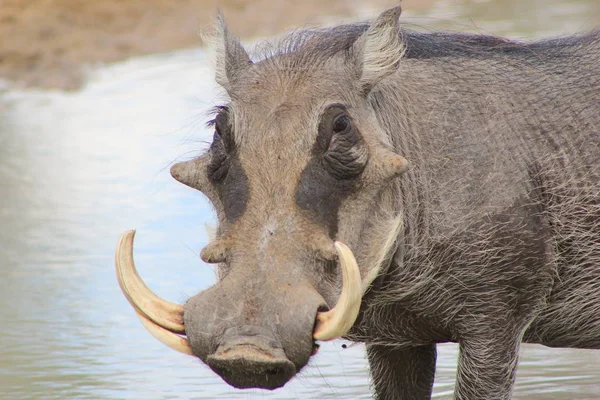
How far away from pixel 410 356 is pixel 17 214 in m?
4.70

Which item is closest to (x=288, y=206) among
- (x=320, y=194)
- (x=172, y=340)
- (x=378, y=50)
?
(x=320, y=194)

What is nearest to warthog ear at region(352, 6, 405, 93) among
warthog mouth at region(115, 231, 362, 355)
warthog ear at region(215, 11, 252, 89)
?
warthog ear at region(215, 11, 252, 89)

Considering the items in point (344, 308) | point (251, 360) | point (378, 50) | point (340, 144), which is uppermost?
point (378, 50)

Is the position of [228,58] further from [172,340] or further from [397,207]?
[172,340]

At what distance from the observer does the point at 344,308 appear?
148 inches

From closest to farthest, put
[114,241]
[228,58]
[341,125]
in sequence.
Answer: [341,125] < [228,58] < [114,241]

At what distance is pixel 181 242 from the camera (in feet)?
26.9

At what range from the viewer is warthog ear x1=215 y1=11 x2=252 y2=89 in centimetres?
460

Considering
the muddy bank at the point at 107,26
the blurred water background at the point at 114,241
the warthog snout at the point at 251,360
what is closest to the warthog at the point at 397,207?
the warthog snout at the point at 251,360

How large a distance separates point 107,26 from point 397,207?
10847 millimetres

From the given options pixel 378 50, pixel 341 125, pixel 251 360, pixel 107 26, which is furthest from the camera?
pixel 107 26

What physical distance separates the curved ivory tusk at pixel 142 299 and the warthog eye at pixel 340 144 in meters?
0.68

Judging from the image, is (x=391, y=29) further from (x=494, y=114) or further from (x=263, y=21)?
(x=263, y=21)

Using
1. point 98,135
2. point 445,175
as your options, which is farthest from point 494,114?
point 98,135
